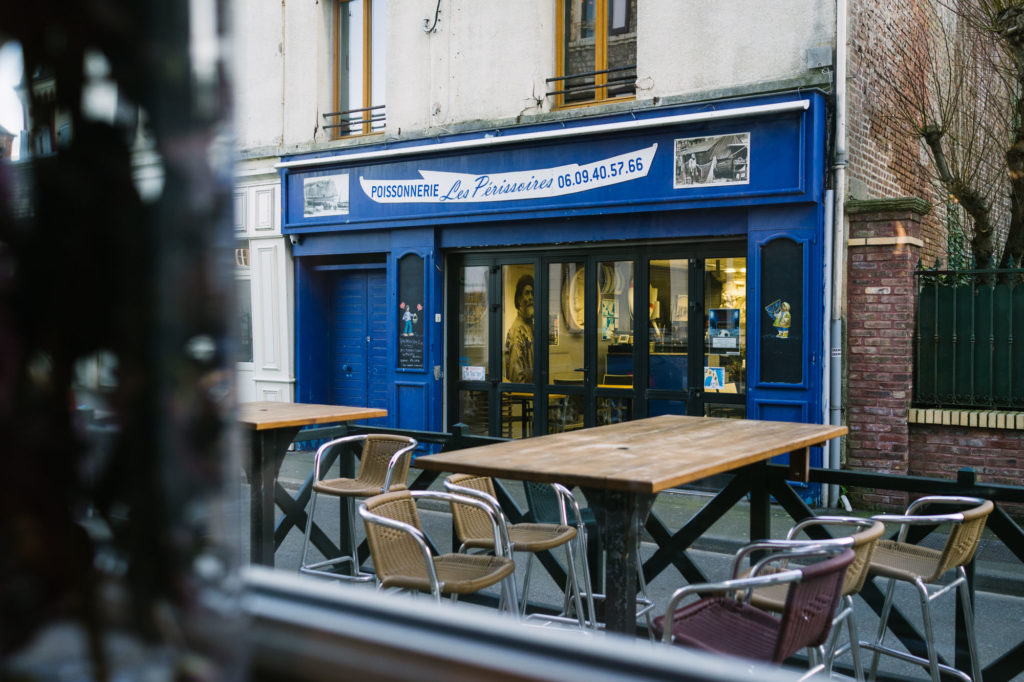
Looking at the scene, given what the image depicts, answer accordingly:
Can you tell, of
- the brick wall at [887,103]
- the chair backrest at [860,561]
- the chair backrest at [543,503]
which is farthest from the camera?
the brick wall at [887,103]

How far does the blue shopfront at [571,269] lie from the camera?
9016 mm

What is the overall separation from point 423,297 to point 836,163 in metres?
5.03

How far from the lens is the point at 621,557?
3.53m

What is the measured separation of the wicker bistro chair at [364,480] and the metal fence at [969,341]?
215 inches

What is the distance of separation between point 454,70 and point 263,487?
701cm

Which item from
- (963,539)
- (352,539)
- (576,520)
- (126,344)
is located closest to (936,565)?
(963,539)

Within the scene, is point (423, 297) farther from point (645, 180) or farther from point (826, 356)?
point (826, 356)

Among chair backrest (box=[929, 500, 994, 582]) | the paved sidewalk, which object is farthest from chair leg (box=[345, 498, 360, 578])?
chair backrest (box=[929, 500, 994, 582])

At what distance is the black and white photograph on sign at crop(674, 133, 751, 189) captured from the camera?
358 inches

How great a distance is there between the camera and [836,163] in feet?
29.0

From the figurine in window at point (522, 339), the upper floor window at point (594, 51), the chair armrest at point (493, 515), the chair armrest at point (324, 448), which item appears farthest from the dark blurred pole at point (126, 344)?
the figurine in window at point (522, 339)

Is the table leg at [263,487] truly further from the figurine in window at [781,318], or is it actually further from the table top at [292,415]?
the figurine in window at [781,318]

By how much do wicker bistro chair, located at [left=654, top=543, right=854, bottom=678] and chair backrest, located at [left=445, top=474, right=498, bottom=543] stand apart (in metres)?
1.44

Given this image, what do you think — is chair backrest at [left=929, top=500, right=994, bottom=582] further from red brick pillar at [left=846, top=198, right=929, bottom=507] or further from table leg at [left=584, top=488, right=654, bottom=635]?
red brick pillar at [left=846, top=198, right=929, bottom=507]
